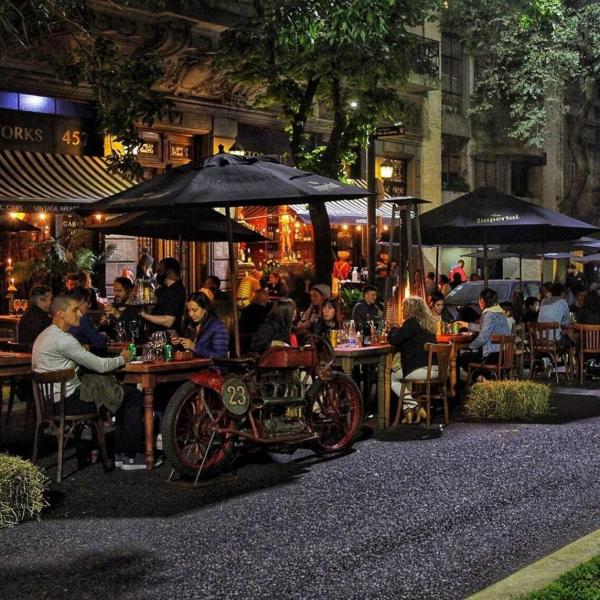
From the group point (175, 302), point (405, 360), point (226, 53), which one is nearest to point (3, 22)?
point (175, 302)

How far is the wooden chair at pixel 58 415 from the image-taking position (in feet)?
28.7

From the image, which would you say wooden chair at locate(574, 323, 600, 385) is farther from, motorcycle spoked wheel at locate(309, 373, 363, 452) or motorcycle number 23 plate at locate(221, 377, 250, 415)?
motorcycle number 23 plate at locate(221, 377, 250, 415)

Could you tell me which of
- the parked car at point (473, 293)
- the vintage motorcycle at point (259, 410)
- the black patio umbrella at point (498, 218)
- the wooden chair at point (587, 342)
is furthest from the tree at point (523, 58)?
the vintage motorcycle at point (259, 410)

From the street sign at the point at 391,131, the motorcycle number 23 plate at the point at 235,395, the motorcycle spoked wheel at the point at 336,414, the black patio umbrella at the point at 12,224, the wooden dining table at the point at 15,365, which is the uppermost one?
the street sign at the point at 391,131

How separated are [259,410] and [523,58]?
25.7m

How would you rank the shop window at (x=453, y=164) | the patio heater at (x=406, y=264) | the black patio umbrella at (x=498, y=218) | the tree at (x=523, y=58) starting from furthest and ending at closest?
the shop window at (x=453, y=164)
the tree at (x=523, y=58)
the black patio umbrella at (x=498, y=218)
the patio heater at (x=406, y=264)

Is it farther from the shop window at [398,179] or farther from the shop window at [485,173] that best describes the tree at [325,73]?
the shop window at [485,173]

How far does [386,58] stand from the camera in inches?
645

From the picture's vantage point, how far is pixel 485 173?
3428 cm

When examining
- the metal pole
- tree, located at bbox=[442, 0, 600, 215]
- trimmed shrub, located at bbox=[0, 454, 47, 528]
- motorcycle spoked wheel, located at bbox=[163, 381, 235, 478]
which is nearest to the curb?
motorcycle spoked wheel, located at bbox=[163, 381, 235, 478]

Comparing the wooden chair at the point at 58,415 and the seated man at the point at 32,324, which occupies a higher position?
the seated man at the point at 32,324

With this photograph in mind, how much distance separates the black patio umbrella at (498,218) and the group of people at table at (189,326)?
111 centimetres

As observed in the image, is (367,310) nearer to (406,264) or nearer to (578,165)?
(406,264)

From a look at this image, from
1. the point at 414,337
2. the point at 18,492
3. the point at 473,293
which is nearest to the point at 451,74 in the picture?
the point at 473,293
